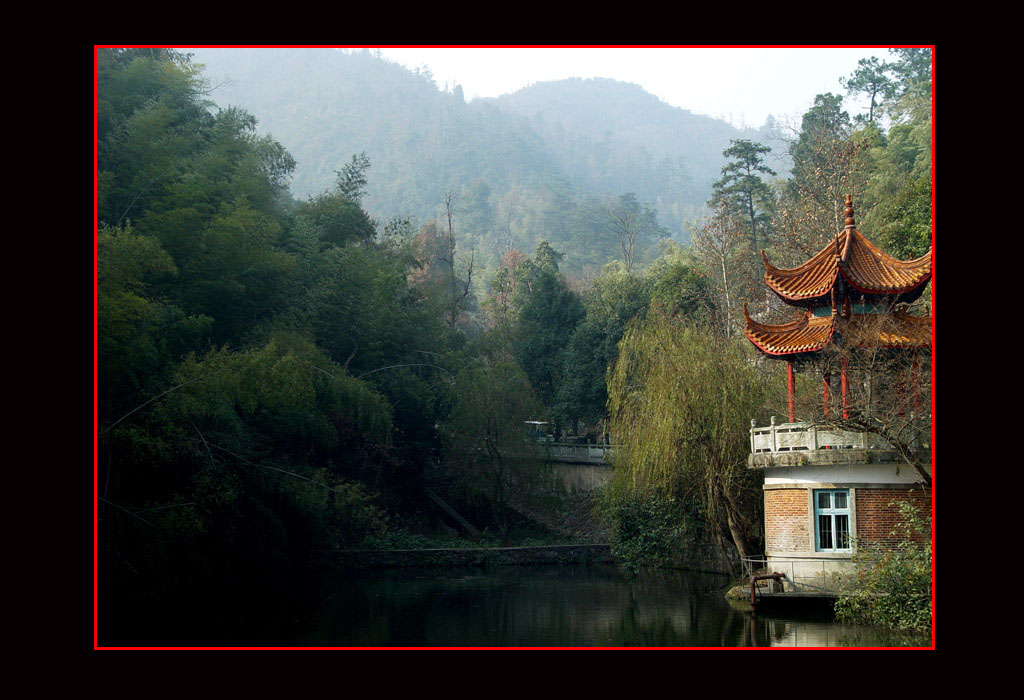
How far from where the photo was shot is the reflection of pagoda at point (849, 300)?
13.8 m

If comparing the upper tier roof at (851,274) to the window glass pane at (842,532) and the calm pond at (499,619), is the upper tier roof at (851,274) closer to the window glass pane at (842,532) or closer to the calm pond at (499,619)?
the window glass pane at (842,532)

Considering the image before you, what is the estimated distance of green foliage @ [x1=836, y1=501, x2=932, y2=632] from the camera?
38.8 ft

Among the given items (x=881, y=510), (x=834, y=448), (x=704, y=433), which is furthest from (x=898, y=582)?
(x=704, y=433)

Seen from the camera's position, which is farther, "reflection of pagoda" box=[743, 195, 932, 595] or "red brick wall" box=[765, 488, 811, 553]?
"red brick wall" box=[765, 488, 811, 553]

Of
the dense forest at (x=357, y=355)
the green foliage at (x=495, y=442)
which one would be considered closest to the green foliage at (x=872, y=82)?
the dense forest at (x=357, y=355)

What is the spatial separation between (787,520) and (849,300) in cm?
384

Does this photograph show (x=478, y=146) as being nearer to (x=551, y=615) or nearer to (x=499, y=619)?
(x=551, y=615)

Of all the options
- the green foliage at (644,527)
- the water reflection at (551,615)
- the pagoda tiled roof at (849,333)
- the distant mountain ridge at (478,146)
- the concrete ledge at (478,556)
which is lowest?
the concrete ledge at (478,556)

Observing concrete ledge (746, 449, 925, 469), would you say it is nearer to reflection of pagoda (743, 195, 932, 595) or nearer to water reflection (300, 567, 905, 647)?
reflection of pagoda (743, 195, 932, 595)

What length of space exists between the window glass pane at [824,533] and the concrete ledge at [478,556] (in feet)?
36.7

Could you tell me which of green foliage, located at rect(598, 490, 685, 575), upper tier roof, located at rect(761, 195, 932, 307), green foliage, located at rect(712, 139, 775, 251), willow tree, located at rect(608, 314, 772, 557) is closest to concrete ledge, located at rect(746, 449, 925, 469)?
willow tree, located at rect(608, 314, 772, 557)

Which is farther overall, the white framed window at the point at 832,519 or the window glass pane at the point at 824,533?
the window glass pane at the point at 824,533

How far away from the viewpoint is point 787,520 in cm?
1468

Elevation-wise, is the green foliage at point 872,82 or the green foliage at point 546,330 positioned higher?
the green foliage at point 872,82
